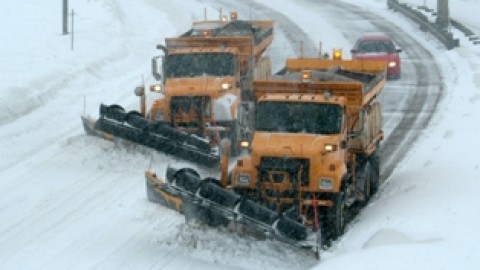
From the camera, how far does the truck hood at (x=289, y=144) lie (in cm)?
1593

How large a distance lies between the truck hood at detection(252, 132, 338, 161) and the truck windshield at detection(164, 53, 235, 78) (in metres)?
6.61

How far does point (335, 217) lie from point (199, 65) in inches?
316

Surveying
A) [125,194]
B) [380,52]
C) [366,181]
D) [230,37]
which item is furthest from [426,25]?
[125,194]

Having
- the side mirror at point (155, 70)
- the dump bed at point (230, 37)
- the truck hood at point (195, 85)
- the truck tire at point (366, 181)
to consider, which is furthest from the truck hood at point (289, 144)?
the dump bed at point (230, 37)

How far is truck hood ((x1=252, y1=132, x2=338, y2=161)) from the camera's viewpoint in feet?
52.3

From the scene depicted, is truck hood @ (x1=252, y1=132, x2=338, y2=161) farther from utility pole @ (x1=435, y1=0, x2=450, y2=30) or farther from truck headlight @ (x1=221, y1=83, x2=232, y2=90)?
utility pole @ (x1=435, y1=0, x2=450, y2=30)

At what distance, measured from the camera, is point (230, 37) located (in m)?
24.8

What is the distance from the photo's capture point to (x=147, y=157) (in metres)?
21.6

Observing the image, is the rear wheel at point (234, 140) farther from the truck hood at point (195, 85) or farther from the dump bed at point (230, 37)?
the dump bed at point (230, 37)

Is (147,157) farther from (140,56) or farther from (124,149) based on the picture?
(140,56)

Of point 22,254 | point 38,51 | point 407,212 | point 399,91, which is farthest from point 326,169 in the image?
point 38,51

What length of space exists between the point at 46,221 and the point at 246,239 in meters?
3.63

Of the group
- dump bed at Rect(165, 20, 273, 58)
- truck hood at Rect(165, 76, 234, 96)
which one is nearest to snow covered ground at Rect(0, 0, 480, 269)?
truck hood at Rect(165, 76, 234, 96)

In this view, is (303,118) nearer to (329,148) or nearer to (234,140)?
(329,148)
